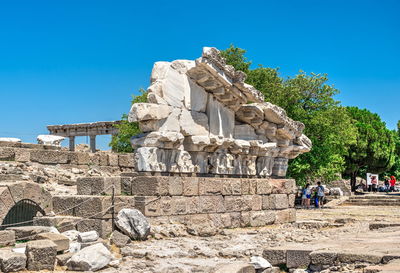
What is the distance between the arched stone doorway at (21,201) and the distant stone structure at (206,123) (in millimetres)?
2196

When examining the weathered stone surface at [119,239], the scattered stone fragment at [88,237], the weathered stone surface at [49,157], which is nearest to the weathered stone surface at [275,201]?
the weathered stone surface at [49,157]

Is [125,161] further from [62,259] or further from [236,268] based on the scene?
[236,268]

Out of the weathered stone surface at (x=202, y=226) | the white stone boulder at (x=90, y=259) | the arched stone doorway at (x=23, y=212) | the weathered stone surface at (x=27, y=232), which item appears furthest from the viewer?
the weathered stone surface at (x=202, y=226)

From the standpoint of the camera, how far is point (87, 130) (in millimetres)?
36469

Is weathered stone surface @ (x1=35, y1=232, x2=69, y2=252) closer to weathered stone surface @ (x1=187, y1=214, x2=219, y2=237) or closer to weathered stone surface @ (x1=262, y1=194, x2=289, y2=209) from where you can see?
weathered stone surface @ (x1=187, y1=214, x2=219, y2=237)

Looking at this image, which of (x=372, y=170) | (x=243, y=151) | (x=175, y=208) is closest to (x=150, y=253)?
(x=175, y=208)

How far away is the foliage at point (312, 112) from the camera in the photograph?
23.8 metres

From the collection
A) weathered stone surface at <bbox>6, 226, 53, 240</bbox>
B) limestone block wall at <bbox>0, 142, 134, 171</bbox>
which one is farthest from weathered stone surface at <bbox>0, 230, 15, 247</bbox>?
limestone block wall at <bbox>0, 142, 134, 171</bbox>

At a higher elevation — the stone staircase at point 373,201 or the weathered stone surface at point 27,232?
the weathered stone surface at point 27,232

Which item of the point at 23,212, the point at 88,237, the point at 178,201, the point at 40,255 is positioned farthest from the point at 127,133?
the point at 40,255

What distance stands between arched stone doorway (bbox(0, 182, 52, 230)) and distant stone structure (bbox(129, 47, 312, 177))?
2196mm

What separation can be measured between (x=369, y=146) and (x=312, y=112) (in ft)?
62.5

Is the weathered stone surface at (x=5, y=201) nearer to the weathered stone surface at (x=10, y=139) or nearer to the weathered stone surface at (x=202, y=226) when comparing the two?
the weathered stone surface at (x=202, y=226)

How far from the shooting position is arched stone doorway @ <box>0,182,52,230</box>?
9.44 m
